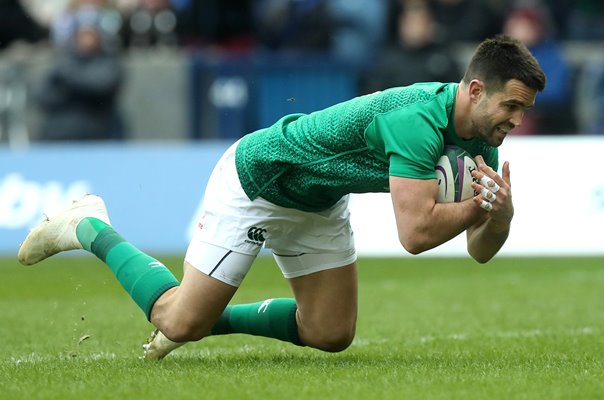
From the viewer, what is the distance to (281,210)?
703 centimetres

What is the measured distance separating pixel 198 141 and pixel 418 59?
3.17 metres

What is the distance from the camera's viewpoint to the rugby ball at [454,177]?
6.47m

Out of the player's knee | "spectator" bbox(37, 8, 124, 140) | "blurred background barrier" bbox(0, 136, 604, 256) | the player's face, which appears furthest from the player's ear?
"spectator" bbox(37, 8, 124, 140)

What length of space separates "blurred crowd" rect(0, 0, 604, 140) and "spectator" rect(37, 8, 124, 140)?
1cm

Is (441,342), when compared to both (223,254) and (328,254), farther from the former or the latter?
(223,254)

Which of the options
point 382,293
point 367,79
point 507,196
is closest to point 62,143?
point 367,79

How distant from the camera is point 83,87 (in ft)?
54.0

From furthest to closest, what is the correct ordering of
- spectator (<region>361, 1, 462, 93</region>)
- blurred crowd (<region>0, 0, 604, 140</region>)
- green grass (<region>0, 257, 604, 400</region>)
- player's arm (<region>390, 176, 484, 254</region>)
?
blurred crowd (<region>0, 0, 604, 140</region>) → spectator (<region>361, 1, 462, 93</region>) → player's arm (<region>390, 176, 484, 254</region>) → green grass (<region>0, 257, 604, 400</region>)

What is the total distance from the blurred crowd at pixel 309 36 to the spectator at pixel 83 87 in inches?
0.5

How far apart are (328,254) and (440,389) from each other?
56.6 inches

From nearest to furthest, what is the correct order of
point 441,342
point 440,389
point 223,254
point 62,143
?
point 440,389 → point 223,254 → point 441,342 → point 62,143

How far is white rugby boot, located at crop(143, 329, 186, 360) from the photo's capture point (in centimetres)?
725

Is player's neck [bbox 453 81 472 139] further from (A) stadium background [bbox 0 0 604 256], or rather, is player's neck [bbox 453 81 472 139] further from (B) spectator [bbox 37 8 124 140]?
(B) spectator [bbox 37 8 124 140]

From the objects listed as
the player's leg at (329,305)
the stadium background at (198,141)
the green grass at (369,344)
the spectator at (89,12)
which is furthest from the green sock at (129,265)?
the spectator at (89,12)
